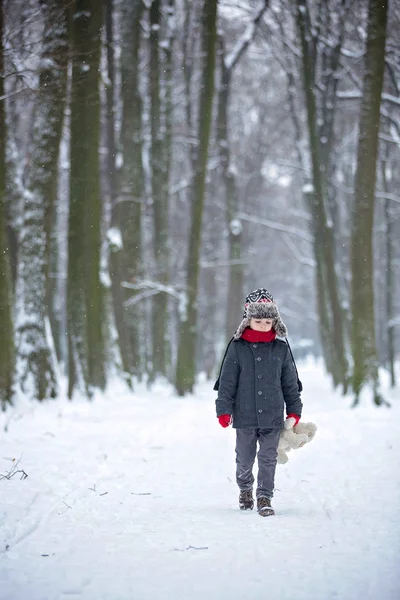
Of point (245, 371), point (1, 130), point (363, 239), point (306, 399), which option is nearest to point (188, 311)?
point (306, 399)

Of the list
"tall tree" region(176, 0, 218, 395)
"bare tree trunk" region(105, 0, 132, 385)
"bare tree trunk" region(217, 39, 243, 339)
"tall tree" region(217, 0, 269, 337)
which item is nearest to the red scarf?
"tall tree" region(176, 0, 218, 395)

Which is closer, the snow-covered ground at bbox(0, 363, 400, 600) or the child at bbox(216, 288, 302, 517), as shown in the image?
the snow-covered ground at bbox(0, 363, 400, 600)

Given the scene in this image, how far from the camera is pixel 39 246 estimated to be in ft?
38.0

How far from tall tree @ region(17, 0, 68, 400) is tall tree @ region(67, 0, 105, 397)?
0.89 m

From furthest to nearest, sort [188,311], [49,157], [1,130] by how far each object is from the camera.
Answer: [188,311] → [49,157] → [1,130]

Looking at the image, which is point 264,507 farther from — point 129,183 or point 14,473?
point 129,183

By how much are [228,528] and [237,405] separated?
3.50ft

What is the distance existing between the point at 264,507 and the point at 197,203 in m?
11.3

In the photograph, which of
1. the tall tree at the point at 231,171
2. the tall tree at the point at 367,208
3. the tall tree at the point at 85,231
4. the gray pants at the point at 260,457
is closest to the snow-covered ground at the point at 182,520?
Answer: the gray pants at the point at 260,457

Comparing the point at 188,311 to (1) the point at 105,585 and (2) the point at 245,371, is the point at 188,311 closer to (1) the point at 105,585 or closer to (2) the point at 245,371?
(2) the point at 245,371

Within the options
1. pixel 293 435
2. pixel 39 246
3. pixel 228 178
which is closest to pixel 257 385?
pixel 293 435

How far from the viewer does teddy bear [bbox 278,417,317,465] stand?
5617mm

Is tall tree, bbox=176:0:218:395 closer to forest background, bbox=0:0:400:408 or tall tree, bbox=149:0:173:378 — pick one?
forest background, bbox=0:0:400:408

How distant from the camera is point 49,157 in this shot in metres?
11.8
